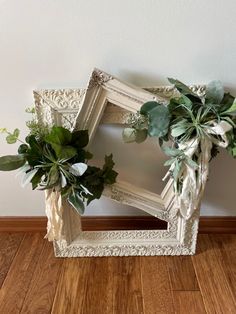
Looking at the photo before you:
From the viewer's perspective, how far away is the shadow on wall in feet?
4.49

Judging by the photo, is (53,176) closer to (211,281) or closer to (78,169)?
(78,169)

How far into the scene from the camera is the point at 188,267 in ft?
4.39

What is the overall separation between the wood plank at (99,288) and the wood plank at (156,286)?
0.41 ft

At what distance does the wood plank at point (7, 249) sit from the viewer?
1347 millimetres

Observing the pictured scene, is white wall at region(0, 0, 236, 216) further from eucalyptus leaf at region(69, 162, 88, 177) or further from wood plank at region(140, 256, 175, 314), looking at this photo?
wood plank at region(140, 256, 175, 314)

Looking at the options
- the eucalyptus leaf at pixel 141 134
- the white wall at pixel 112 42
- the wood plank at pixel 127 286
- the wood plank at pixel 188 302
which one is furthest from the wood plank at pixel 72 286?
the white wall at pixel 112 42

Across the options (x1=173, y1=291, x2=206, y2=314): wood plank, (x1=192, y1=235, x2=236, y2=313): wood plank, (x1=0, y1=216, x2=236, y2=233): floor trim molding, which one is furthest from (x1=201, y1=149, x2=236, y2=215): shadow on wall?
(x1=173, y1=291, x2=206, y2=314): wood plank

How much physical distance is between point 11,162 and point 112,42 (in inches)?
20.7

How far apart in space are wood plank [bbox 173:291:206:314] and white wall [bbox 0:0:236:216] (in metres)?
0.75

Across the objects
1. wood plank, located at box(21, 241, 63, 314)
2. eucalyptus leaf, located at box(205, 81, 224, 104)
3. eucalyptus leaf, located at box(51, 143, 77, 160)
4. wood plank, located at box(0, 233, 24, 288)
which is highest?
eucalyptus leaf, located at box(205, 81, 224, 104)

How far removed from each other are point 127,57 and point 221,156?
1.74 feet

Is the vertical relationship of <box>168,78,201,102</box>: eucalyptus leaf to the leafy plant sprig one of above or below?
above

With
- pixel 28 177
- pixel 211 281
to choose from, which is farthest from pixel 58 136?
pixel 211 281

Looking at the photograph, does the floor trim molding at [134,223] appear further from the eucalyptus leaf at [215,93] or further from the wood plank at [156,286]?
the eucalyptus leaf at [215,93]
